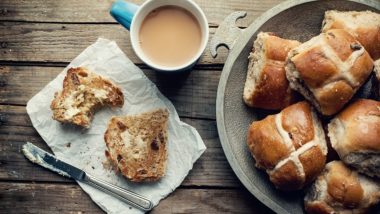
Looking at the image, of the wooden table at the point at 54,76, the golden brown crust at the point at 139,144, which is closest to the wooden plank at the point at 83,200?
the wooden table at the point at 54,76

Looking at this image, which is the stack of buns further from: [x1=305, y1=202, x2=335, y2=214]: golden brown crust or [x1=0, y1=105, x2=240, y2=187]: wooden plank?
[x1=0, y1=105, x2=240, y2=187]: wooden plank

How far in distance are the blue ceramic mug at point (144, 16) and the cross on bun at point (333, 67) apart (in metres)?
0.29

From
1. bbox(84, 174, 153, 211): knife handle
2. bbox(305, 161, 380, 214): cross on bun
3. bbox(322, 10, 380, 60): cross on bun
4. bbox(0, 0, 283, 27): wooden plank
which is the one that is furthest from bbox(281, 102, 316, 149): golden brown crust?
bbox(84, 174, 153, 211): knife handle

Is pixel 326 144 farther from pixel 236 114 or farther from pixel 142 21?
pixel 142 21

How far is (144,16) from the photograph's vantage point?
153cm

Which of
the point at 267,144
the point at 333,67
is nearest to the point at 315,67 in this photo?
the point at 333,67

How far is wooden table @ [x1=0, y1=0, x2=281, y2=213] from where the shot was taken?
5.39 ft

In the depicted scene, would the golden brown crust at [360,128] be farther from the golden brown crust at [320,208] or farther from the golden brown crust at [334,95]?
the golden brown crust at [320,208]

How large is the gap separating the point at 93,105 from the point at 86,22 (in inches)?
11.9

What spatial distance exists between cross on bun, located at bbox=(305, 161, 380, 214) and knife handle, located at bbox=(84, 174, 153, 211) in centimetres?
53

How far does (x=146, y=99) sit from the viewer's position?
5.45ft

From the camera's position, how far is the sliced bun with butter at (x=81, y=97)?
1.60 metres

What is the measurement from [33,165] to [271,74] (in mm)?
852

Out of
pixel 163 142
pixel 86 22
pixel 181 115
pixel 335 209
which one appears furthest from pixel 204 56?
pixel 335 209
